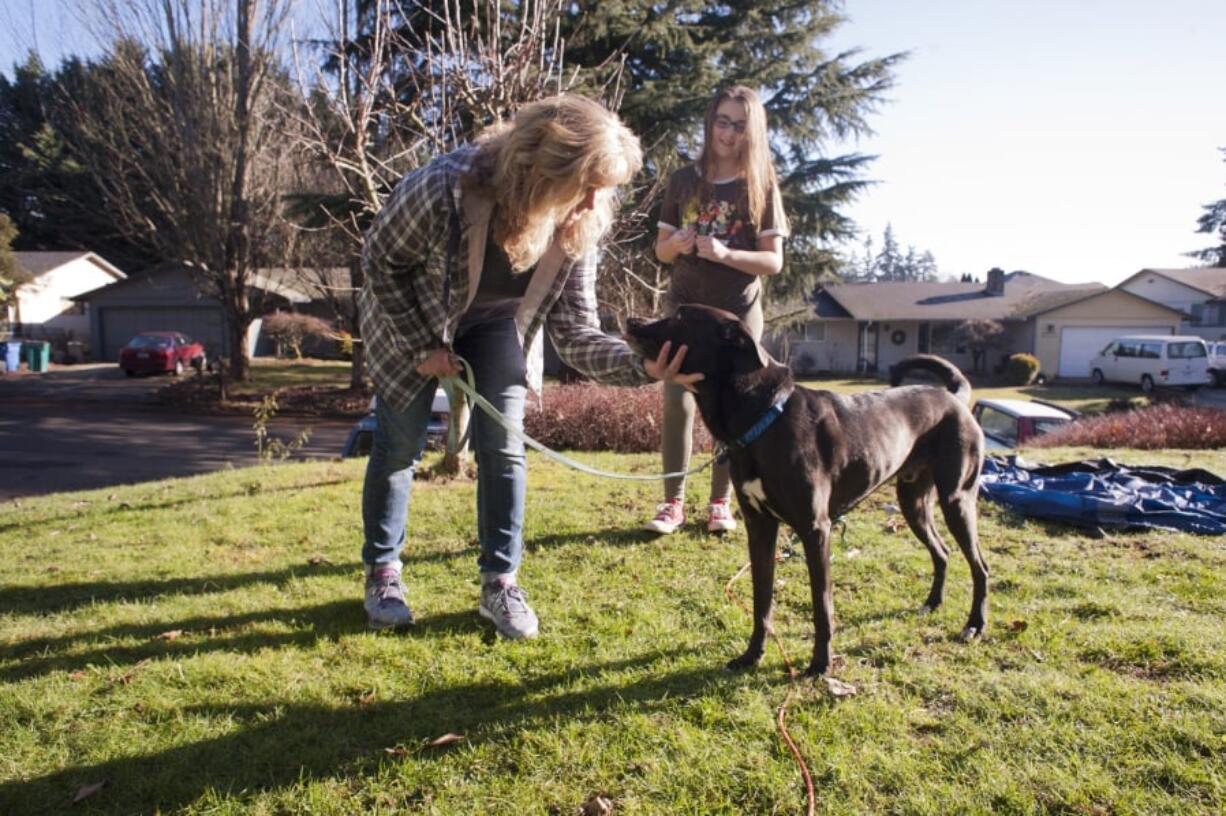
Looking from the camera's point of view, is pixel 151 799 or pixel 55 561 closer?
pixel 151 799

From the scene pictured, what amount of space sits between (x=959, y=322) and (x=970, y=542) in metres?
38.3

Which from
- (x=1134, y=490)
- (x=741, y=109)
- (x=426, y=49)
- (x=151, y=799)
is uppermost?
(x=426, y=49)

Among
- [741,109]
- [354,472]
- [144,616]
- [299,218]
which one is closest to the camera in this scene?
[144,616]

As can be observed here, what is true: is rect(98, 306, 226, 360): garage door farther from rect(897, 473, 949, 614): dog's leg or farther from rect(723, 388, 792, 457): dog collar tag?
rect(723, 388, 792, 457): dog collar tag

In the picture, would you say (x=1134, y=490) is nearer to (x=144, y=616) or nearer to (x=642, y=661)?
(x=642, y=661)

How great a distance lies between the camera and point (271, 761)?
7.79 ft

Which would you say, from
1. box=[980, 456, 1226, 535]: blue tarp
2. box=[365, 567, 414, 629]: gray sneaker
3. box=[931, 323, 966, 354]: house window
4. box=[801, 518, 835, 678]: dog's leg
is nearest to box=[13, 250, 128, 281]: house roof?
box=[365, 567, 414, 629]: gray sneaker

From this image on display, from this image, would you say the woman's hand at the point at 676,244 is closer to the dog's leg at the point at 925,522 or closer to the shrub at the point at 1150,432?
the dog's leg at the point at 925,522

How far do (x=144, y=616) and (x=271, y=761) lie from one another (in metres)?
1.59

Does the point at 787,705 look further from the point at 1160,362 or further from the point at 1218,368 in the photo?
the point at 1218,368

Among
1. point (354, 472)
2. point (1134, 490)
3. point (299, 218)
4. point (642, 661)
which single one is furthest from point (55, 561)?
point (299, 218)

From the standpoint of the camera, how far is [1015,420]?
1166cm

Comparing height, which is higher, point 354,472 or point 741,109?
point 741,109

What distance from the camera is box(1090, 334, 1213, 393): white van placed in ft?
90.0
